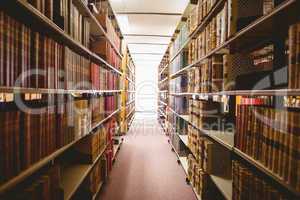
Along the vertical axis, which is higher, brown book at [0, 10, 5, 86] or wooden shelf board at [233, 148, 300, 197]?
brown book at [0, 10, 5, 86]

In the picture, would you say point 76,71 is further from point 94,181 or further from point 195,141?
point 195,141

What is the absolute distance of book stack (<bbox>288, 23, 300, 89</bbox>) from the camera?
2.90 ft

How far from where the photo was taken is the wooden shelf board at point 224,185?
5.32ft

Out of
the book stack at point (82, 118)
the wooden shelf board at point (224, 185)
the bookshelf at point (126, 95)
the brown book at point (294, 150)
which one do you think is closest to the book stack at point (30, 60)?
the book stack at point (82, 118)

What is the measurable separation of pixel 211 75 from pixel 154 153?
257 cm

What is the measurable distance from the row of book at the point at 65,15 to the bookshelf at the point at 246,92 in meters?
1.05

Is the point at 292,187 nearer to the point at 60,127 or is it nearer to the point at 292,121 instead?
the point at 292,121

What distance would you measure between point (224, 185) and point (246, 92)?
912 millimetres

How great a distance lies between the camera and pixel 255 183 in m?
1.24

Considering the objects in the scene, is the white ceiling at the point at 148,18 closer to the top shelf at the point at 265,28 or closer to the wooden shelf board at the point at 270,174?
the top shelf at the point at 265,28

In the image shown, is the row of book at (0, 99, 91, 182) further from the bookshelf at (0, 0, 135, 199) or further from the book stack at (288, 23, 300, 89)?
the book stack at (288, 23, 300, 89)

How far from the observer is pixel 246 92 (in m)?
1.25

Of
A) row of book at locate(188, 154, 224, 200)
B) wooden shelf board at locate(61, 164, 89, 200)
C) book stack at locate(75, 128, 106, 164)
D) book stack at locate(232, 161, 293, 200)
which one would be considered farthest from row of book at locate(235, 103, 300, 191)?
book stack at locate(75, 128, 106, 164)

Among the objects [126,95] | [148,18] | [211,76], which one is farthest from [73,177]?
[126,95]
